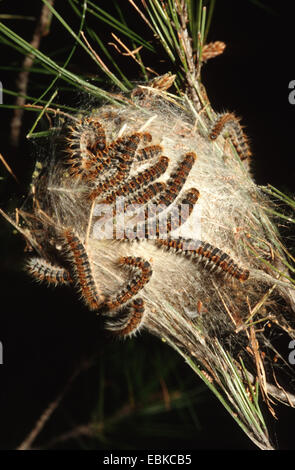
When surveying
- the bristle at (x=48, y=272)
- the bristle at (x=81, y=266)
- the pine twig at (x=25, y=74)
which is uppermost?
the pine twig at (x=25, y=74)

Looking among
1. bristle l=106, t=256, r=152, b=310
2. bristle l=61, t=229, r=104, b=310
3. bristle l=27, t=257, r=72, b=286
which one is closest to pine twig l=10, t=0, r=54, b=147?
bristle l=61, t=229, r=104, b=310

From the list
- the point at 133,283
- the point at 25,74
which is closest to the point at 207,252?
the point at 133,283

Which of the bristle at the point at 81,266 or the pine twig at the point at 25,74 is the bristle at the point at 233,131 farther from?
the pine twig at the point at 25,74

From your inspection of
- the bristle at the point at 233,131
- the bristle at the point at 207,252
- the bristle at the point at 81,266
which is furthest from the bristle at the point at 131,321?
the bristle at the point at 233,131

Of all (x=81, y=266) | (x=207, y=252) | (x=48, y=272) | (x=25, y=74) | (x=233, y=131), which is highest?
(x=233, y=131)

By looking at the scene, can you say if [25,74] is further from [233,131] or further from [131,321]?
[131,321]

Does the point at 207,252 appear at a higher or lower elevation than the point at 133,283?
higher

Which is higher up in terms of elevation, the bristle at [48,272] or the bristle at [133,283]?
the bristle at [133,283]

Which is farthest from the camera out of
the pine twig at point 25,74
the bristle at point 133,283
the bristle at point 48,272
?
the pine twig at point 25,74

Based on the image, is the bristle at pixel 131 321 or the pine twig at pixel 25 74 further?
the pine twig at pixel 25 74

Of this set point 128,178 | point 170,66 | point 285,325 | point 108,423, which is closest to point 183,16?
point 170,66

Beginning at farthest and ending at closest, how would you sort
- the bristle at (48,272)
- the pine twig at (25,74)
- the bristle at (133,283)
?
1. the pine twig at (25,74)
2. the bristle at (48,272)
3. the bristle at (133,283)

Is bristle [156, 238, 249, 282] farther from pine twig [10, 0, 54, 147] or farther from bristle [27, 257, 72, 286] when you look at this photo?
pine twig [10, 0, 54, 147]

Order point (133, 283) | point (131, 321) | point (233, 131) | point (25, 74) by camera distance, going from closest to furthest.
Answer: point (133, 283), point (131, 321), point (233, 131), point (25, 74)
